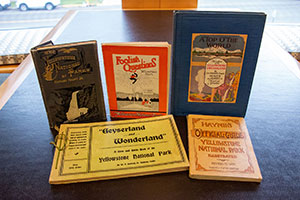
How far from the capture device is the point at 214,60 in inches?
25.5

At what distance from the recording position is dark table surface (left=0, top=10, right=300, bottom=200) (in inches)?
20.5

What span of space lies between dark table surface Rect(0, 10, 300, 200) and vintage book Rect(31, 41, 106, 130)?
89 millimetres

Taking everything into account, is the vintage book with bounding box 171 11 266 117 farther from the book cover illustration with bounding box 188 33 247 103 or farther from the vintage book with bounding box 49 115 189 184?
the vintage book with bounding box 49 115 189 184

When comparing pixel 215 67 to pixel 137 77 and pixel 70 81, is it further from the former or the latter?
pixel 70 81

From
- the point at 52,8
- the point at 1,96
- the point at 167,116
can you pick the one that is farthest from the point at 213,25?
the point at 52,8

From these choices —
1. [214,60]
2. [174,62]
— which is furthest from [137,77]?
[214,60]

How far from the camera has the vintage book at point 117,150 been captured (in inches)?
21.8

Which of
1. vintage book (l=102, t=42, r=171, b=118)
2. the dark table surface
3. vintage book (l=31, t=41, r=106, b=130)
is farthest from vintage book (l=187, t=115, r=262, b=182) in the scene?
vintage book (l=31, t=41, r=106, b=130)

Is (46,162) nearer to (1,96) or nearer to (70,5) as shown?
(1,96)

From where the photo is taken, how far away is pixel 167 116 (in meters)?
0.71

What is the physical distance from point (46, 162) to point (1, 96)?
420 mm

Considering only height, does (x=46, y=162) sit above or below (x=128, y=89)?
below

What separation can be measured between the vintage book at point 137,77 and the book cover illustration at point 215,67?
0.08 m

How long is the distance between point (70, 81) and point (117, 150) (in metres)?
0.22
